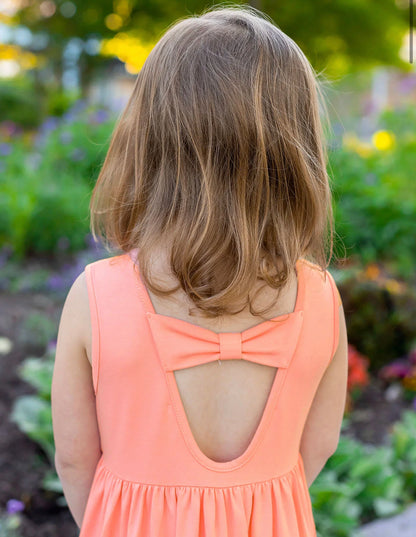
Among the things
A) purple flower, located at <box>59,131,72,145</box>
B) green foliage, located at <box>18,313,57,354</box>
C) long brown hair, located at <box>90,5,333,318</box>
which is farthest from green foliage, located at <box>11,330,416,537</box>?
purple flower, located at <box>59,131,72,145</box>

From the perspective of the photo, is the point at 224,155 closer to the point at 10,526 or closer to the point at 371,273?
the point at 10,526

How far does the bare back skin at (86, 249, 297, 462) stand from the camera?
3.76ft

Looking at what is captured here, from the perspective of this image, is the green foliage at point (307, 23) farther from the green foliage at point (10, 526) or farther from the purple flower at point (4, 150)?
Result: the green foliage at point (10, 526)

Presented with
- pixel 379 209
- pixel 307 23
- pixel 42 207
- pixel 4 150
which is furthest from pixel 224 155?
pixel 307 23

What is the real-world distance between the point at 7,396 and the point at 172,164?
2.27 m

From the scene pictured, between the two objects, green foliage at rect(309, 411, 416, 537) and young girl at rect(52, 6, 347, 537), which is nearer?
young girl at rect(52, 6, 347, 537)

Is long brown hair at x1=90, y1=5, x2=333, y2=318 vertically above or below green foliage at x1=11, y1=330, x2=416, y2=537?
above

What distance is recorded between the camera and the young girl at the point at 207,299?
1.08m

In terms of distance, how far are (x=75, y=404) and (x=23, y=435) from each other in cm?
161

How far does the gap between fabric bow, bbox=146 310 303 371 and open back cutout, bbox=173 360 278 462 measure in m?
0.03

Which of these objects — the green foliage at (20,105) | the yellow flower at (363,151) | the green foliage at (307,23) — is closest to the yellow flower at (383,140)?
the yellow flower at (363,151)

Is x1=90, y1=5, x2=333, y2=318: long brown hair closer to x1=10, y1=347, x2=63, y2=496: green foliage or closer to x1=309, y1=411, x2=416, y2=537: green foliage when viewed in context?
x1=309, y1=411, x2=416, y2=537: green foliage

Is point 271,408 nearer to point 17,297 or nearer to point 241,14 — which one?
point 241,14

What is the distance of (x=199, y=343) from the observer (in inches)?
44.4
